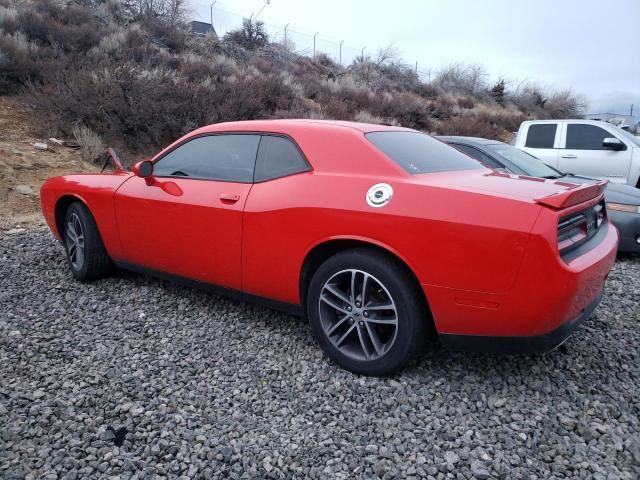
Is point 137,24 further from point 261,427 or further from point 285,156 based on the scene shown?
point 261,427

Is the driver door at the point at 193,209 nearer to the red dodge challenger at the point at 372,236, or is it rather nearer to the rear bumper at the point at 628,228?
the red dodge challenger at the point at 372,236

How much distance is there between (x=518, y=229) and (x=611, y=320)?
6.21 ft

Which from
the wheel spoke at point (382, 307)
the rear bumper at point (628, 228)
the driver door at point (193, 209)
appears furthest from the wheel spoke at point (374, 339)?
the rear bumper at point (628, 228)

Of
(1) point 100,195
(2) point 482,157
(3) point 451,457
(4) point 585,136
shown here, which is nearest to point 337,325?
(3) point 451,457

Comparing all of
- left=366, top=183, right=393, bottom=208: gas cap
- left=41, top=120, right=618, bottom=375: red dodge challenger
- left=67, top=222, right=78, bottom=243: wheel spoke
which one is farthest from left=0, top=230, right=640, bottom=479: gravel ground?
left=366, top=183, right=393, bottom=208: gas cap

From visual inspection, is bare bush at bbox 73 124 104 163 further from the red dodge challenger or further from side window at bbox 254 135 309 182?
side window at bbox 254 135 309 182

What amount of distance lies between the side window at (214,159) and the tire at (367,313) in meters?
0.95

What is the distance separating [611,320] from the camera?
3.62m

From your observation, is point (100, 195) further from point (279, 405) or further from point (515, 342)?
point (515, 342)

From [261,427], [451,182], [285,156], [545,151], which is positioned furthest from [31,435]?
[545,151]

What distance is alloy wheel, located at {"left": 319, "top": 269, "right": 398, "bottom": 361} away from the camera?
2.77 metres

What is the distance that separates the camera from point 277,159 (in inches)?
128

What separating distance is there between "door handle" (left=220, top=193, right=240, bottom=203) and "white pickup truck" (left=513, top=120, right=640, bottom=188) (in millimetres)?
6711

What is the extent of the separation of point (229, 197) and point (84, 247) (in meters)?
1.80
